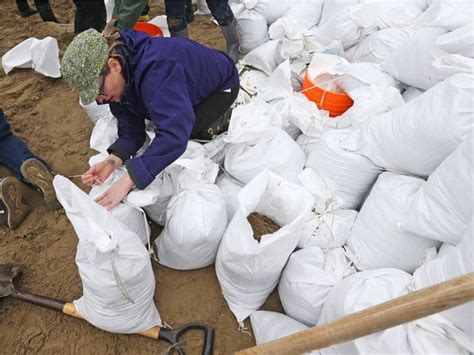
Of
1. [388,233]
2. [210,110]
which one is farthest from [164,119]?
[388,233]

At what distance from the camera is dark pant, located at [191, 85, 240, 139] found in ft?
5.25

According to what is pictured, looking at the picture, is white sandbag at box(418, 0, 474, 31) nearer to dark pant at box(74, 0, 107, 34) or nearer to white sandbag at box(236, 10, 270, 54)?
white sandbag at box(236, 10, 270, 54)

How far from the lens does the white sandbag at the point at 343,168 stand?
1483 mm

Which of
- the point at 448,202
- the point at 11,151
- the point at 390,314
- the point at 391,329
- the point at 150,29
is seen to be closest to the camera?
the point at 390,314

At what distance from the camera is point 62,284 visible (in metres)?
1.52

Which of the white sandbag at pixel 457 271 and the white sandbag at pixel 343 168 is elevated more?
the white sandbag at pixel 457 271

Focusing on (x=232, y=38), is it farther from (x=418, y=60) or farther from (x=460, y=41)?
(x=460, y=41)

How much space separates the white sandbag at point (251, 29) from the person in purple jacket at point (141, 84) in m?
1.15

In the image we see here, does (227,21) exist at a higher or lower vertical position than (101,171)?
higher

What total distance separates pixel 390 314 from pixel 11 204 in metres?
1.59

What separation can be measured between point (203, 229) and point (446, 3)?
4.43 feet

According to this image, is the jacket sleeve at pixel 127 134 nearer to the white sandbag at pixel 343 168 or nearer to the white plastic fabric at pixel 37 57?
the white sandbag at pixel 343 168

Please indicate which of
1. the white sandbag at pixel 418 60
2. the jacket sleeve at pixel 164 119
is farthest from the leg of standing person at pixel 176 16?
the white sandbag at pixel 418 60

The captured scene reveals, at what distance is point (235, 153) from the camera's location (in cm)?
164
